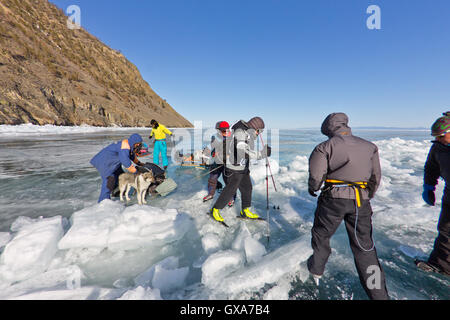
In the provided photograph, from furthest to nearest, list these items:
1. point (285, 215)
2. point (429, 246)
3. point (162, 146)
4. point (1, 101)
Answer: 1. point (1, 101)
2. point (162, 146)
3. point (285, 215)
4. point (429, 246)

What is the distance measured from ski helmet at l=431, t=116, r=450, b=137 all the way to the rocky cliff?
34.4 meters

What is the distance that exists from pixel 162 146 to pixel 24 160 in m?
6.64

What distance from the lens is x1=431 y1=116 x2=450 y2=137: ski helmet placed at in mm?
1969

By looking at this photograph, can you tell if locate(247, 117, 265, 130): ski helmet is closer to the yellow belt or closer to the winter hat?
the yellow belt

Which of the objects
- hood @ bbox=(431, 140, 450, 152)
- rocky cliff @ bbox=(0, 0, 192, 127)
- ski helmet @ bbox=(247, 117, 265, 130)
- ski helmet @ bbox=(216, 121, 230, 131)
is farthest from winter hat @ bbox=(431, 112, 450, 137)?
rocky cliff @ bbox=(0, 0, 192, 127)

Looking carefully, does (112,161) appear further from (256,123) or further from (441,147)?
(441,147)

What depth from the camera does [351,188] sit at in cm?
181

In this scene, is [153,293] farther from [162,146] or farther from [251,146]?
[162,146]

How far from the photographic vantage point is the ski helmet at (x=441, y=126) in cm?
197

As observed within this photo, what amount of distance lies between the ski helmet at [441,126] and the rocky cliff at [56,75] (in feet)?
113

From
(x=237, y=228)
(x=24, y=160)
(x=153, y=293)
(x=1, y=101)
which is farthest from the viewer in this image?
(x=1, y=101)

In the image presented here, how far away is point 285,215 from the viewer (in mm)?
3869

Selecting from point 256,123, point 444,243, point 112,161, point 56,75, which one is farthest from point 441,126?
point 56,75
